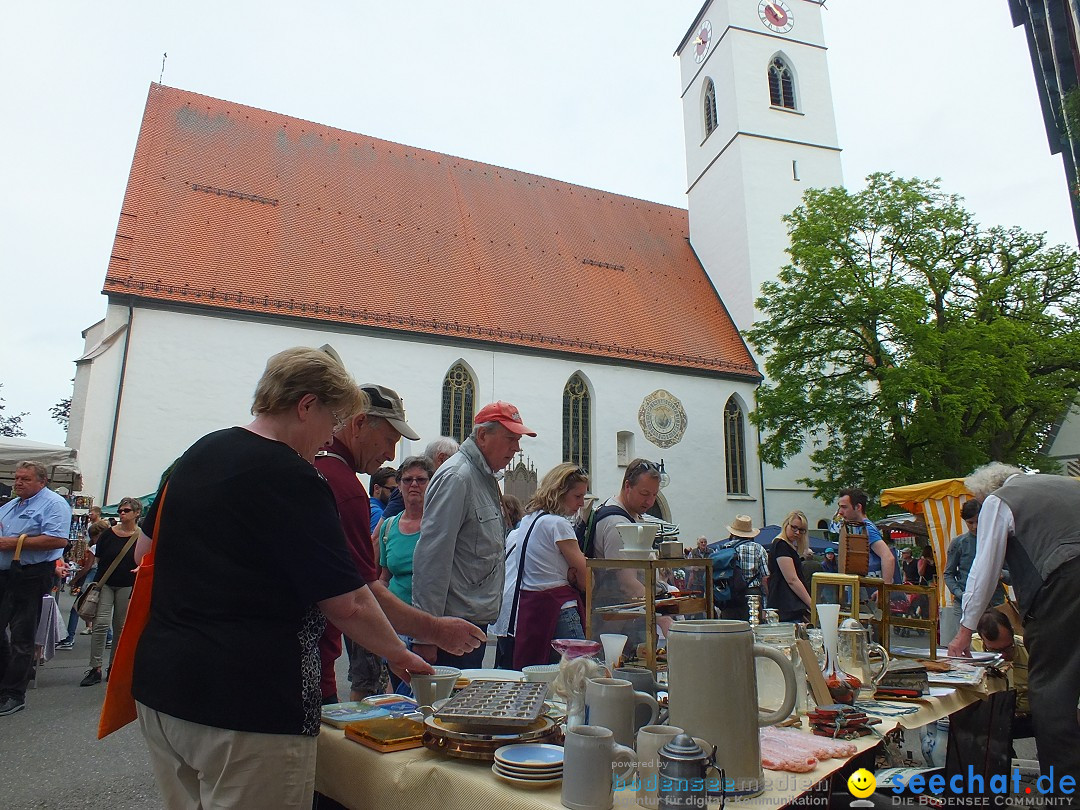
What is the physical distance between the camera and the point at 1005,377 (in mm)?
13516

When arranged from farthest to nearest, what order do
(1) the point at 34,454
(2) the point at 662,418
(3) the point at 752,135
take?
(3) the point at 752,135, (2) the point at 662,418, (1) the point at 34,454

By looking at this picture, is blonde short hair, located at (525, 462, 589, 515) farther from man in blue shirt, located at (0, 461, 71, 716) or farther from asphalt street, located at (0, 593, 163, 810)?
man in blue shirt, located at (0, 461, 71, 716)

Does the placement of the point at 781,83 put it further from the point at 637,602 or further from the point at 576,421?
the point at 637,602

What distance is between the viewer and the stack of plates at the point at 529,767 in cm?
137

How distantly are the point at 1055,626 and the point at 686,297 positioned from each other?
19.9 metres

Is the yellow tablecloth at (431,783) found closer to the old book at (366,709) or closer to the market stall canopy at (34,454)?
the old book at (366,709)

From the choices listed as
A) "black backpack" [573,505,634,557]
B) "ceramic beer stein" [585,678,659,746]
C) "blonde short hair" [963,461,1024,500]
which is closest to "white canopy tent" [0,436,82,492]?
"black backpack" [573,505,634,557]

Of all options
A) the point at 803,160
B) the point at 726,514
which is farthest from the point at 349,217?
the point at 803,160

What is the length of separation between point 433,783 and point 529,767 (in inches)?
9.7

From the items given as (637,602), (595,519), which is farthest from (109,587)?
(637,602)

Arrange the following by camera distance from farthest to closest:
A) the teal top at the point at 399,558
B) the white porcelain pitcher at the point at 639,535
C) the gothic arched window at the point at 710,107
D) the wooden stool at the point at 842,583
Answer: the gothic arched window at the point at 710,107, the teal top at the point at 399,558, the wooden stool at the point at 842,583, the white porcelain pitcher at the point at 639,535

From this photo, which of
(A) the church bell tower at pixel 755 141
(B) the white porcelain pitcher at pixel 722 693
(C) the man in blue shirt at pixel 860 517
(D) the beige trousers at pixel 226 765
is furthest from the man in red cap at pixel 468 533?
(A) the church bell tower at pixel 755 141

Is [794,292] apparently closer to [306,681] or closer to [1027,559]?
[1027,559]

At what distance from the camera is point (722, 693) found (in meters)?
1.41
